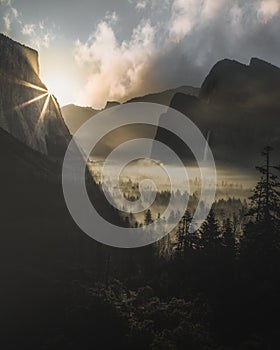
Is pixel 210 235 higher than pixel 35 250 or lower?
higher

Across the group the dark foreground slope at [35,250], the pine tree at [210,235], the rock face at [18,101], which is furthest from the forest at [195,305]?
the rock face at [18,101]

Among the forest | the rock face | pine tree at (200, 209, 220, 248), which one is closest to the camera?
the forest

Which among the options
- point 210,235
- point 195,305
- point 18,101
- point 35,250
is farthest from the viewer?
point 18,101

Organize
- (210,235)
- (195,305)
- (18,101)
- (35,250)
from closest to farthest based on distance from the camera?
1. (195,305)
2. (210,235)
3. (35,250)
4. (18,101)

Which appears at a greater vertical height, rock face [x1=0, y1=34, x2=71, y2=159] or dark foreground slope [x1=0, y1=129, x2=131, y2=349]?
rock face [x1=0, y1=34, x2=71, y2=159]

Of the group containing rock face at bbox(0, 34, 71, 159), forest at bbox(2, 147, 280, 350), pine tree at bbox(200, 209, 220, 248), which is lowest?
forest at bbox(2, 147, 280, 350)

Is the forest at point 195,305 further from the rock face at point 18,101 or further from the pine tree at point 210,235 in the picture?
the rock face at point 18,101

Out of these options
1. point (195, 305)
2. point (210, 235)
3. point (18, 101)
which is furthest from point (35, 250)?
point (18, 101)

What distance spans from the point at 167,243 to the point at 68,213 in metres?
68.7

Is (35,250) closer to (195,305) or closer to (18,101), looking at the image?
(195,305)

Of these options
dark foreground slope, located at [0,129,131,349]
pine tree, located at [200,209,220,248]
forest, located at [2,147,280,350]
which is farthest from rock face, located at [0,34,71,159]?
pine tree, located at [200,209,220,248]

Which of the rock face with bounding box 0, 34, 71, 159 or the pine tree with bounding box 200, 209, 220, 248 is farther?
the rock face with bounding box 0, 34, 71, 159

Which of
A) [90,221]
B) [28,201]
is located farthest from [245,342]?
[90,221]

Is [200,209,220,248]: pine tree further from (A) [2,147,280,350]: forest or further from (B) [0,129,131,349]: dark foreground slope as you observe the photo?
(B) [0,129,131,349]: dark foreground slope
